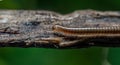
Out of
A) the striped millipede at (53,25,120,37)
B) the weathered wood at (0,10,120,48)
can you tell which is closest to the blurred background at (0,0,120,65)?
the weathered wood at (0,10,120,48)

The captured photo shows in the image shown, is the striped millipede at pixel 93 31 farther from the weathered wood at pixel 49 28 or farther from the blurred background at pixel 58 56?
the blurred background at pixel 58 56

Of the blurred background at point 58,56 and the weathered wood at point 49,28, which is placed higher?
the weathered wood at point 49,28

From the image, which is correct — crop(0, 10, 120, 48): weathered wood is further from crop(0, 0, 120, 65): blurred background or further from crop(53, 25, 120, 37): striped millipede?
crop(0, 0, 120, 65): blurred background

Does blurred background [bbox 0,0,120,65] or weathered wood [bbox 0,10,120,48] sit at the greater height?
weathered wood [bbox 0,10,120,48]

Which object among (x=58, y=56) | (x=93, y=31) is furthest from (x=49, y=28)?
(x=58, y=56)

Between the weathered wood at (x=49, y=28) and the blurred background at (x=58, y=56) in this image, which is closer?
the weathered wood at (x=49, y=28)

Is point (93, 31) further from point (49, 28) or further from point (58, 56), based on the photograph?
point (58, 56)

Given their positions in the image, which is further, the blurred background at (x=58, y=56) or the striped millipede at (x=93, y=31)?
the blurred background at (x=58, y=56)

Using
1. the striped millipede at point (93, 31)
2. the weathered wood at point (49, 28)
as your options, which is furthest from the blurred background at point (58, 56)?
the striped millipede at point (93, 31)

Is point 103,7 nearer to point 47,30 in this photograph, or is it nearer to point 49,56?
point 49,56
